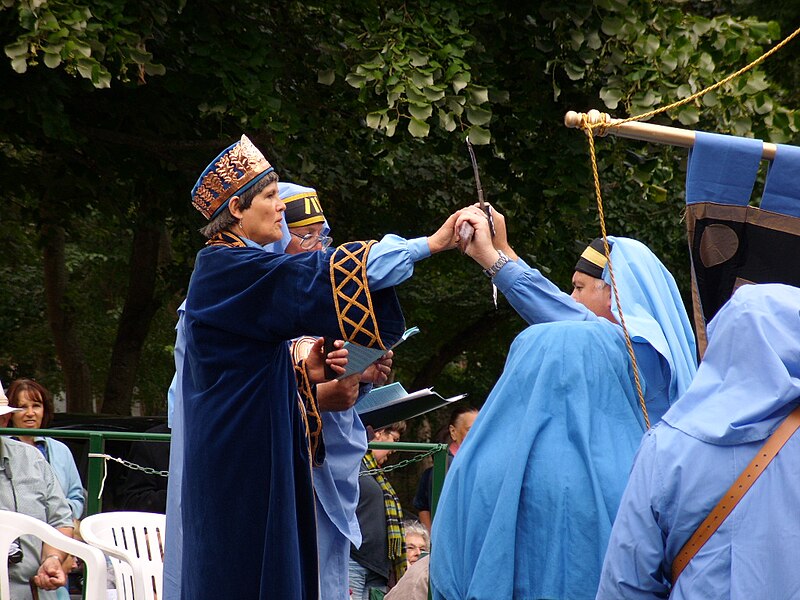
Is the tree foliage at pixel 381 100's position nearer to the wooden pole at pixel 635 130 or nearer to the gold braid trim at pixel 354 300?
the wooden pole at pixel 635 130

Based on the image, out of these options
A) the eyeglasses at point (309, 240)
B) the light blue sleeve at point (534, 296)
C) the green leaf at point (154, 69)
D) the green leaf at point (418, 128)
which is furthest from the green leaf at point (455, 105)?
the light blue sleeve at point (534, 296)

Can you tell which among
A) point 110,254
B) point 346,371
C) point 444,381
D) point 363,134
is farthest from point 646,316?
point 444,381

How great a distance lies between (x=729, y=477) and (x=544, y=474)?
1026 millimetres

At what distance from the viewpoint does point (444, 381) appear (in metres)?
16.9

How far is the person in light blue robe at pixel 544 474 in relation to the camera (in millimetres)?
3736

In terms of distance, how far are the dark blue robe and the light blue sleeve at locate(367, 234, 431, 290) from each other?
233 mm

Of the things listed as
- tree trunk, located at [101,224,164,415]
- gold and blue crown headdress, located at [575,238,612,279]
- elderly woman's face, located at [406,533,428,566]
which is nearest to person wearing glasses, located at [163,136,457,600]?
gold and blue crown headdress, located at [575,238,612,279]

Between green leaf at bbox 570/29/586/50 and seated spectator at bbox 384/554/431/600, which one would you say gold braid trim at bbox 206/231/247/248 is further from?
green leaf at bbox 570/29/586/50

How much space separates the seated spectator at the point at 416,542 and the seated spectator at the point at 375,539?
0.70 ft

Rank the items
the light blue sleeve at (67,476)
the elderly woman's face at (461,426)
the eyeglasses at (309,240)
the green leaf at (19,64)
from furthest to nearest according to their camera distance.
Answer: the elderly woman's face at (461,426) → the light blue sleeve at (67,476) → the green leaf at (19,64) → the eyeglasses at (309,240)

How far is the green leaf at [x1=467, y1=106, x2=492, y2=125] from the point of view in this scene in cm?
700

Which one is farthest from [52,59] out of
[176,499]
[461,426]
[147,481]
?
[461,426]

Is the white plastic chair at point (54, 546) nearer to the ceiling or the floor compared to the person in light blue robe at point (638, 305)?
nearer to the floor

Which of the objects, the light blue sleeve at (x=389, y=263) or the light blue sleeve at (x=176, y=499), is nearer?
the light blue sleeve at (x=389, y=263)
